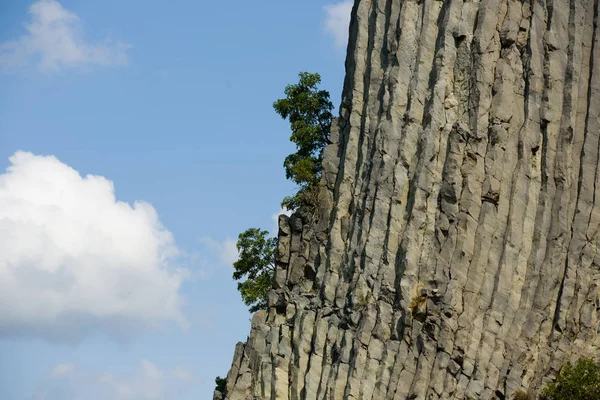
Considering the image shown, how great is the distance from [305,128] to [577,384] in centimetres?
2709

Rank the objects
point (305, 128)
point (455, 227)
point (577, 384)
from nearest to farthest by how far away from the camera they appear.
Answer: point (577, 384), point (455, 227), point (305, 128)

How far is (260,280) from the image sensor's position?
81.0m

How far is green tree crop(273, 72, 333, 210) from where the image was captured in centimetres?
7900

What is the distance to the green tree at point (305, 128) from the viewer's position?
79.0 m

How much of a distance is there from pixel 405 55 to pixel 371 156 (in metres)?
5.62

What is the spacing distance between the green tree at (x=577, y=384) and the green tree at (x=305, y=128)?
68.0ft

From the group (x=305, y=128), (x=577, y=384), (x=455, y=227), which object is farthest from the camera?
(x=305, y=128)

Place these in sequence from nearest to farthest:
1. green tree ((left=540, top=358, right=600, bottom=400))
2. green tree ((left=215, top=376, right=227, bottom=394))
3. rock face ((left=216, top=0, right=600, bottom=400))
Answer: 1. green tree ((left=540, top=358, right=600, bottom=400))
2. rock face ((left=216, top=0, right=600, bottom=400))
3. green tree ((left=215, top=376, right=227, bottom=394))

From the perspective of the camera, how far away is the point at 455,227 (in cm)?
6544

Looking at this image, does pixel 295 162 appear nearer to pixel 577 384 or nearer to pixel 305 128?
pixel 305 128

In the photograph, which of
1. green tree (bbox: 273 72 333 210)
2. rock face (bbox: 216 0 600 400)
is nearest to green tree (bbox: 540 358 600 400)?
rock face (bbox: 216 0 600 400)

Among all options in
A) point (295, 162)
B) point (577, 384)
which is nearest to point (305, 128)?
point (295, 162)

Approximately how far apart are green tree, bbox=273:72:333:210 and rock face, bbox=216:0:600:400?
671 centimetres

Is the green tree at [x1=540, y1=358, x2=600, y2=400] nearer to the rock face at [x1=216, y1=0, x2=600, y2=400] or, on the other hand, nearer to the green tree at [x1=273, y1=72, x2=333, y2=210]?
the rock face at [x1=216, y1=0, x2=600, y2=400]
